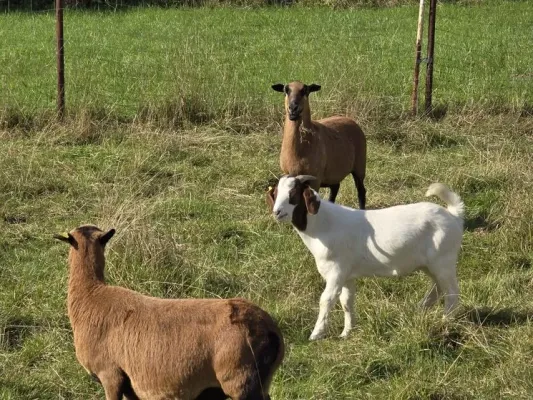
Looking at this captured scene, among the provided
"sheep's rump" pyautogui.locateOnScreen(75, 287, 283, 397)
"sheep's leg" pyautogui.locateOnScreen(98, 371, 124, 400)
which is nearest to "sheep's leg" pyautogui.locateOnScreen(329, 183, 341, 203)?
"sheep's rump" pyautogui.locateOnScreen(75, 287, 283, 397)

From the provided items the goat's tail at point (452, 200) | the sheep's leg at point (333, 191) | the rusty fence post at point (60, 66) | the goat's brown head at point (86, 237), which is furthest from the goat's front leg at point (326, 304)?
the rusty fence post at point (60, 66)

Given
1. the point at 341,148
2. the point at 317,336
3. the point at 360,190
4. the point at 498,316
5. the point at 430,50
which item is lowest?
the point at 317,336

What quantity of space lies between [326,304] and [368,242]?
47 centimetres

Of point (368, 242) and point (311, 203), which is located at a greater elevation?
point (311, 203)

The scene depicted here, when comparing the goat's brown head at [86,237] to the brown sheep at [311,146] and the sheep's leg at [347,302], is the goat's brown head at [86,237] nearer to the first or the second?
the sheep's leg at [347,302]

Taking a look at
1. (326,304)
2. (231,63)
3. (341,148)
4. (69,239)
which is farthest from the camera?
(231,63)

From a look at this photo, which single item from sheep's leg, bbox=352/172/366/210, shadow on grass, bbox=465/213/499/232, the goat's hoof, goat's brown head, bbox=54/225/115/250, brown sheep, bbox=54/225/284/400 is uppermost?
goat's brown head, bbox=54/225/115/250

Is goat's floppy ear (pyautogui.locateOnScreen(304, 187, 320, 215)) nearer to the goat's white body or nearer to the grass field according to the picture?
the goat's white body

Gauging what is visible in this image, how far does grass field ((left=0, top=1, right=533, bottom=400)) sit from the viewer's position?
5488mm

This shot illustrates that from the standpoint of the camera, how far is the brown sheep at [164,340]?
416 cm

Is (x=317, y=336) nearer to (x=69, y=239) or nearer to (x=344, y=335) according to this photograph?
(x=344, y=335)

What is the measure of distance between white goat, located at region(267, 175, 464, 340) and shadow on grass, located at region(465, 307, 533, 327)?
0.48ft

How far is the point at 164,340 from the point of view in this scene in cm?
438

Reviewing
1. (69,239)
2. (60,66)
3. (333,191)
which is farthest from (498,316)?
(60,66)
